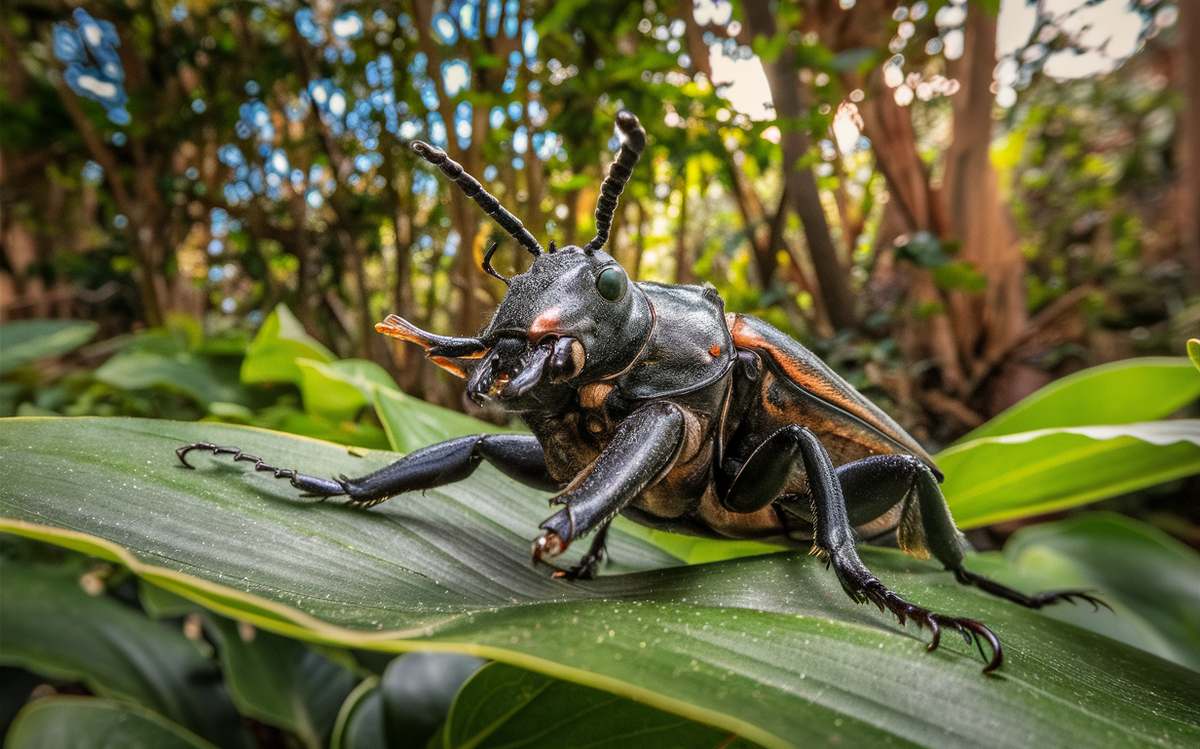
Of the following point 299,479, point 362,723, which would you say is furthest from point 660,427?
point 362,723

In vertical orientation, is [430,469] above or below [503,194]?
below

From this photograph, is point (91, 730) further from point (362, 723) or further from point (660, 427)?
point (660, 427)

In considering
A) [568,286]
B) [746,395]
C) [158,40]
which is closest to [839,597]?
[746,395]

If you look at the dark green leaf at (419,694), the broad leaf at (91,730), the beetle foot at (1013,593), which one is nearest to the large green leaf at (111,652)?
the broad leaf at (91,730)

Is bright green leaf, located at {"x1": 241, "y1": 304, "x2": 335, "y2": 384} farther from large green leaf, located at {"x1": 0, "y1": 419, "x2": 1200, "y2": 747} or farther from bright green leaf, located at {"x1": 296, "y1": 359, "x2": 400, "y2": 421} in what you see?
large green leaf, located at {"x1": 0, "y1": 419, "x2": 1200, "y2": 747}

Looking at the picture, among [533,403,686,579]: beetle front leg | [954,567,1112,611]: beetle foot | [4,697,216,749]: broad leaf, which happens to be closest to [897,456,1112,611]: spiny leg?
[954,567,1112,611]: beetle foot

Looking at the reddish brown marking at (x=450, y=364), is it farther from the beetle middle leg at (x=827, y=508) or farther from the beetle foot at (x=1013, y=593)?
the beetle foot at (x=1013, y=593)
